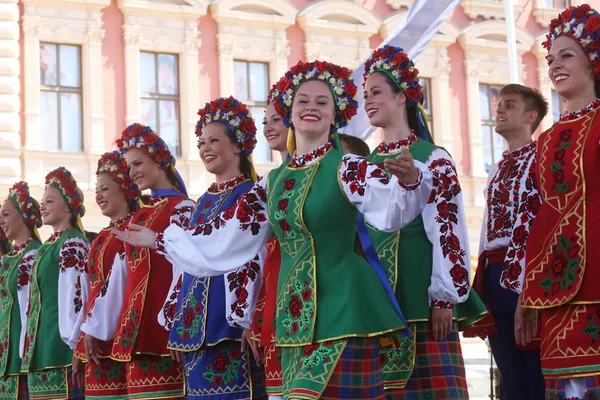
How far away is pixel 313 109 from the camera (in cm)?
424

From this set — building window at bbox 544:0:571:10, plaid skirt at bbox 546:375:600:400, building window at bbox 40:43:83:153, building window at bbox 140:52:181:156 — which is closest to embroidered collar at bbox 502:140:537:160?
plaid skirt at bbox 546:375:600:400

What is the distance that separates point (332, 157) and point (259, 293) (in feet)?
3.36

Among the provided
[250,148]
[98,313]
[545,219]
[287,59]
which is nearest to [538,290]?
[545,219]

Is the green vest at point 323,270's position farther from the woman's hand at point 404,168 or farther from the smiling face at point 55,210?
the smiling face at point 55,210

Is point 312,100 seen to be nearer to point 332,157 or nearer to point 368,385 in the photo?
point 332,157

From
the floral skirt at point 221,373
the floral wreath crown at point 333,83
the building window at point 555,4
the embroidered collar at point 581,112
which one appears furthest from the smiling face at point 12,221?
the building window at point 555,4

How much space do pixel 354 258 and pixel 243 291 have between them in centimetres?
104

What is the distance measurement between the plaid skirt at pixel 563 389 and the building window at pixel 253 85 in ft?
49.1

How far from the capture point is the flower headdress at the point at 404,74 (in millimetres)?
4723

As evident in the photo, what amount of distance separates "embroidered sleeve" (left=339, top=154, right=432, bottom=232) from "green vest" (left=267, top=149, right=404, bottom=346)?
0.26ft

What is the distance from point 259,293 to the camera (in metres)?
4.85

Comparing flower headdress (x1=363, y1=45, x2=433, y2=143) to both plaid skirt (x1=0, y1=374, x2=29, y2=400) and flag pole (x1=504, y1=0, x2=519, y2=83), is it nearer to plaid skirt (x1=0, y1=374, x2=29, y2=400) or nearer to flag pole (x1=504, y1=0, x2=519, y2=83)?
plaid skirt (x1=0, y1=374, x2=29, y2=400)

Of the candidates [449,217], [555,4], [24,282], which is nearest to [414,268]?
[449,217]

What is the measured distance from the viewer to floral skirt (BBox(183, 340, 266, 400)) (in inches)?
192
